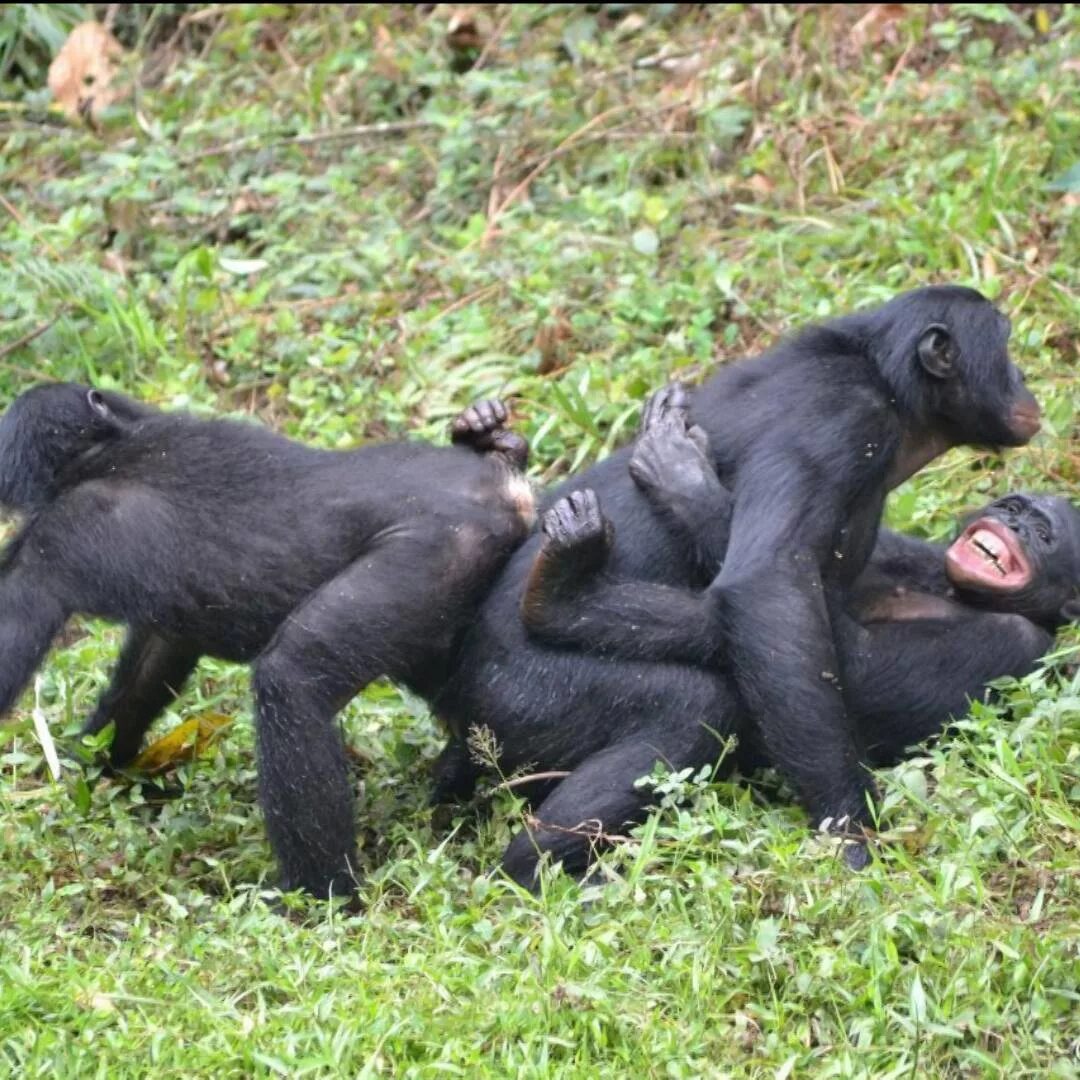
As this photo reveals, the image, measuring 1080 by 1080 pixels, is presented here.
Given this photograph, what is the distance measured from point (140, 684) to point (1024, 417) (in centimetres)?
345

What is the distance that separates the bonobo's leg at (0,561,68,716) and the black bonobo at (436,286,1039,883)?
1.42m

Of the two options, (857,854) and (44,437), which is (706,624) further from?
(44,437)

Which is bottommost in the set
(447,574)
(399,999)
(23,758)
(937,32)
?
(23,758)

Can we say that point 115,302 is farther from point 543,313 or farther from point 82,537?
point 82,537

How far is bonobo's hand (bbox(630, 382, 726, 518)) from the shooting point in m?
6.88

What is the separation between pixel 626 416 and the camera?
899cm


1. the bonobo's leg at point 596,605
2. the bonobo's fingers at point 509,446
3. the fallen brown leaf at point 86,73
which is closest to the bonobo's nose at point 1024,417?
the bonobo's leg at point 596,605

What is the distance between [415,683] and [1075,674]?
2.30 m

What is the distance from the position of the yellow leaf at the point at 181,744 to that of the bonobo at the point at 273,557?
487mm

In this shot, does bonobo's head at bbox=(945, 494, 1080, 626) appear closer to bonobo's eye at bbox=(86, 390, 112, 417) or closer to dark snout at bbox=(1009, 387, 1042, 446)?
dark snout at bbox=(1009, 387, 1042, 446)

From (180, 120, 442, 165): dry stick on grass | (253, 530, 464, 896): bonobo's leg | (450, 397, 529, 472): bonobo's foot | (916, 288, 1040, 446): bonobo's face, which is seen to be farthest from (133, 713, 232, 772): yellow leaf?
(180, 120, 442, 165): dry stick on grass

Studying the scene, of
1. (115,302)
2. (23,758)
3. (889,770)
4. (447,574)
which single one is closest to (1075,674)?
(889,770)

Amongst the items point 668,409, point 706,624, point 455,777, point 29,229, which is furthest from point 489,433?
point 29,229

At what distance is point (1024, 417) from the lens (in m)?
7.18
